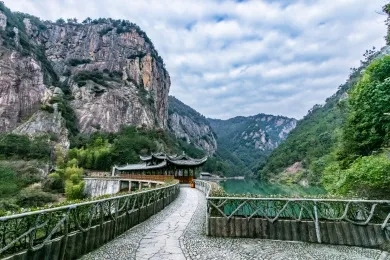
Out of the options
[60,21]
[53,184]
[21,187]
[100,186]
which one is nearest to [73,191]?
[53,184]

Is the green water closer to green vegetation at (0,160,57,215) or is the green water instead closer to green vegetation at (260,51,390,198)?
green vegetation at (260,51,390,198)

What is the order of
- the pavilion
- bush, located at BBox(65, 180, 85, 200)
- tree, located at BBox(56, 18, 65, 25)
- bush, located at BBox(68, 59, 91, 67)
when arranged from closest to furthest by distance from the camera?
the pavilion → bush, located at BBox(65, 180, 85, 200) → bush, located at BBox(68, 59, 91, 67) → tree, located at BBox(56, 18, 65, 25)

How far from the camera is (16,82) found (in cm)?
6625

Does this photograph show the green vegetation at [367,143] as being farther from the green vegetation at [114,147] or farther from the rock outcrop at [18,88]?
the rock outcrop at [18,88]

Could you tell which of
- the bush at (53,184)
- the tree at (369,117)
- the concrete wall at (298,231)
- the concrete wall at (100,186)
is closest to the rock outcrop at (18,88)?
the bush at (53,184)

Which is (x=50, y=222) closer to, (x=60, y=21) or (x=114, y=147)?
(x=114, y=147)

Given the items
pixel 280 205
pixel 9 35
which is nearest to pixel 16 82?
pixel 9 35

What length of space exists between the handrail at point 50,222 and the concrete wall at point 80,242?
0.12 m

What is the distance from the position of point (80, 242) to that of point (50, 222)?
45.0 inches

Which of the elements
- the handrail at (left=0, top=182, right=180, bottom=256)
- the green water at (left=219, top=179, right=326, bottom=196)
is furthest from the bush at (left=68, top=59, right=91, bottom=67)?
the handrail at (left=0, top=182, right=180, bottom=256)

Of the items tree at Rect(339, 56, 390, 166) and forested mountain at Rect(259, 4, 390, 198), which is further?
tree at Rect(339, 56, 390, 166)

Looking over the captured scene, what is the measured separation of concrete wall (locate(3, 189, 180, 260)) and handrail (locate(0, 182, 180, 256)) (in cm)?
12

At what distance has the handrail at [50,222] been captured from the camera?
457 cm

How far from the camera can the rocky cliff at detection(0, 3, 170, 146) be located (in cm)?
6606
